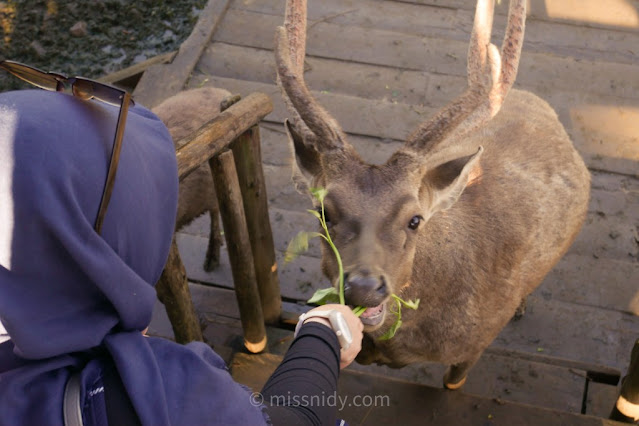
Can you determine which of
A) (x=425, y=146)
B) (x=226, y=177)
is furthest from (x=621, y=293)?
(x=226, y=177)

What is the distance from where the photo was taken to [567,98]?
6.13m

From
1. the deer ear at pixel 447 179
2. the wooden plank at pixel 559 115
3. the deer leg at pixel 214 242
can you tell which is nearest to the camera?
the deer ear at pixel 447 179

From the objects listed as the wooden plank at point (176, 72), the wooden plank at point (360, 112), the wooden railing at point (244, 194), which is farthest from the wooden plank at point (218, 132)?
the wooden plank at point (176, 72)

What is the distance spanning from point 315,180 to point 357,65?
3789 millimetres

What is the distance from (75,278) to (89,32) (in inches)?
303

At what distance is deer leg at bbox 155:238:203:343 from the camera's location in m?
2.65

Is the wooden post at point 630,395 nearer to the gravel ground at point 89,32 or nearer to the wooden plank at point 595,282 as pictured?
the wooden plank at point 595,282

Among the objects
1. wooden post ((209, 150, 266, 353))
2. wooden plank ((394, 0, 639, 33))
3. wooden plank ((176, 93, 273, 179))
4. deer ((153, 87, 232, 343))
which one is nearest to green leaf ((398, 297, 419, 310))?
wooden post ((209, 150, 266, 353))

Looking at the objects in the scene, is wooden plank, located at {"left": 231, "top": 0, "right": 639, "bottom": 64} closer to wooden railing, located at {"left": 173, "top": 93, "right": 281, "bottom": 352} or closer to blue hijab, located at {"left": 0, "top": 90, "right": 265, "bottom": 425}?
wooden railing, located at {"left": 173, "top": 93, "right": 281, "bottom": 352}

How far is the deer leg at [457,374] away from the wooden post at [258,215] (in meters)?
1.30

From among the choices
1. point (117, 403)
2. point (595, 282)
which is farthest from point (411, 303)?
point (595, 282)

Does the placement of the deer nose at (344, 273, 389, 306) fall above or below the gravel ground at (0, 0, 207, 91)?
above

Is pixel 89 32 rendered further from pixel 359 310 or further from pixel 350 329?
pixel 350 329

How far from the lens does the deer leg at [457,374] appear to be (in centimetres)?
370
